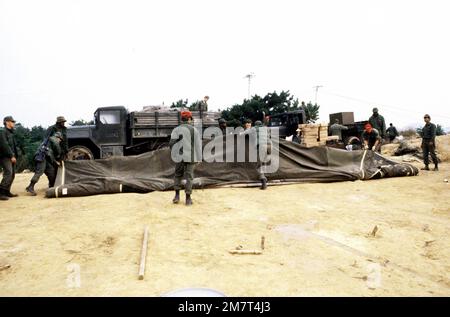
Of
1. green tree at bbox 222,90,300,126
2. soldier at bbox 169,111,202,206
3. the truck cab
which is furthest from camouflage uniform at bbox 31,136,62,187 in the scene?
green tree at bbox 222,90,300,126

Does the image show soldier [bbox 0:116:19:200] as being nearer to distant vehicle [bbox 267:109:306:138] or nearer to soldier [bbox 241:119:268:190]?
soldier [bbox 241:119:268:190]

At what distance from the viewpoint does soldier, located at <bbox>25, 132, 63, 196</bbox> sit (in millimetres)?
7316

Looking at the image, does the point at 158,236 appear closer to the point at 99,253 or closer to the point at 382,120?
the point at 99,253

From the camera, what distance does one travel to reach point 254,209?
5.84 meters

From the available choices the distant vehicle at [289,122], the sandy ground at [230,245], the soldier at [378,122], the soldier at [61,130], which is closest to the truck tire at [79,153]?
the soldier at [61,130]

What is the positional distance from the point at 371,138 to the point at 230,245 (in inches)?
322

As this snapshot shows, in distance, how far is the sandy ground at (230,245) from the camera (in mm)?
2973

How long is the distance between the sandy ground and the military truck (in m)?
4.86

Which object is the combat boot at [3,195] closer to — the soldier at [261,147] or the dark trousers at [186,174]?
the dark trousers at [186,174]

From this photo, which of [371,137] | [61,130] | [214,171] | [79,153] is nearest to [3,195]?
[61,130]

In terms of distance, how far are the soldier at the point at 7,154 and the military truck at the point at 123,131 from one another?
394 cm

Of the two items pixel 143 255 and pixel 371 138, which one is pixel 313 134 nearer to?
pixel 371 138

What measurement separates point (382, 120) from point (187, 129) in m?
7.76
